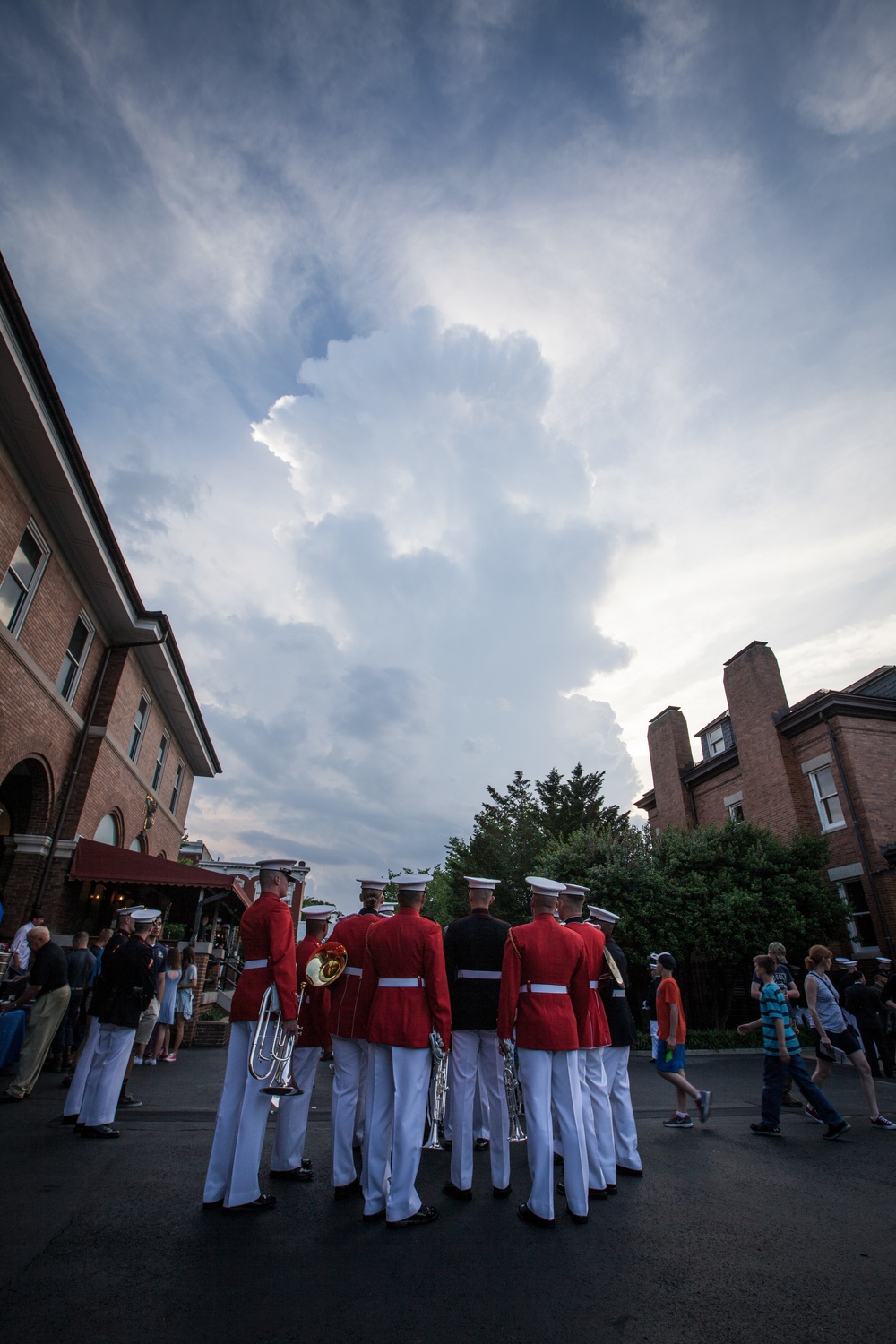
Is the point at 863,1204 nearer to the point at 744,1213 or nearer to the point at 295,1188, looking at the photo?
the point at 744,1213

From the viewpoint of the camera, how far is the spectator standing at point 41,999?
771 centimetres

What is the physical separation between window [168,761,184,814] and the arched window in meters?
5.22

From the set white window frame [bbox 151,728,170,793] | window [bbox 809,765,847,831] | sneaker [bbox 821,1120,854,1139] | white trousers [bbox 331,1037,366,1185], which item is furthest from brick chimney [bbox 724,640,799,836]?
white trousers [bbox 331,1037,366,1185]

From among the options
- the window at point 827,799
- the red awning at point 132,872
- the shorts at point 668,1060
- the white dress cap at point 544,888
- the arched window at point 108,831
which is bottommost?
the shorts at point 668,1060

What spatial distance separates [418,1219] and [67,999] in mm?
6110

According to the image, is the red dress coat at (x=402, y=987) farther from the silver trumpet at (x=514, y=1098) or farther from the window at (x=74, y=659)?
the window at (x=74, y=659)

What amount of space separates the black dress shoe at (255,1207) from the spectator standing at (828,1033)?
5869 millimetres

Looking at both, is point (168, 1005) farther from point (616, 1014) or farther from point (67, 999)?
point (616, 1014)

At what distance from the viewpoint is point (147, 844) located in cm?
1939

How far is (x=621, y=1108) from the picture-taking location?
550 cm

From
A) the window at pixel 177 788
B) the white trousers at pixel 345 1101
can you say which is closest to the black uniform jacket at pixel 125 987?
the white trousers at pixel 345 1101

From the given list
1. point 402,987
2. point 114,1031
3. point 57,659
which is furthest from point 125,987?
point 57,659

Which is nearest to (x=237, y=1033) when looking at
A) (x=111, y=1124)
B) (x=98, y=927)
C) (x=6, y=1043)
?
(x=111, y=1124)

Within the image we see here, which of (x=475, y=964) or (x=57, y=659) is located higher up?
(x=57, y=659)
